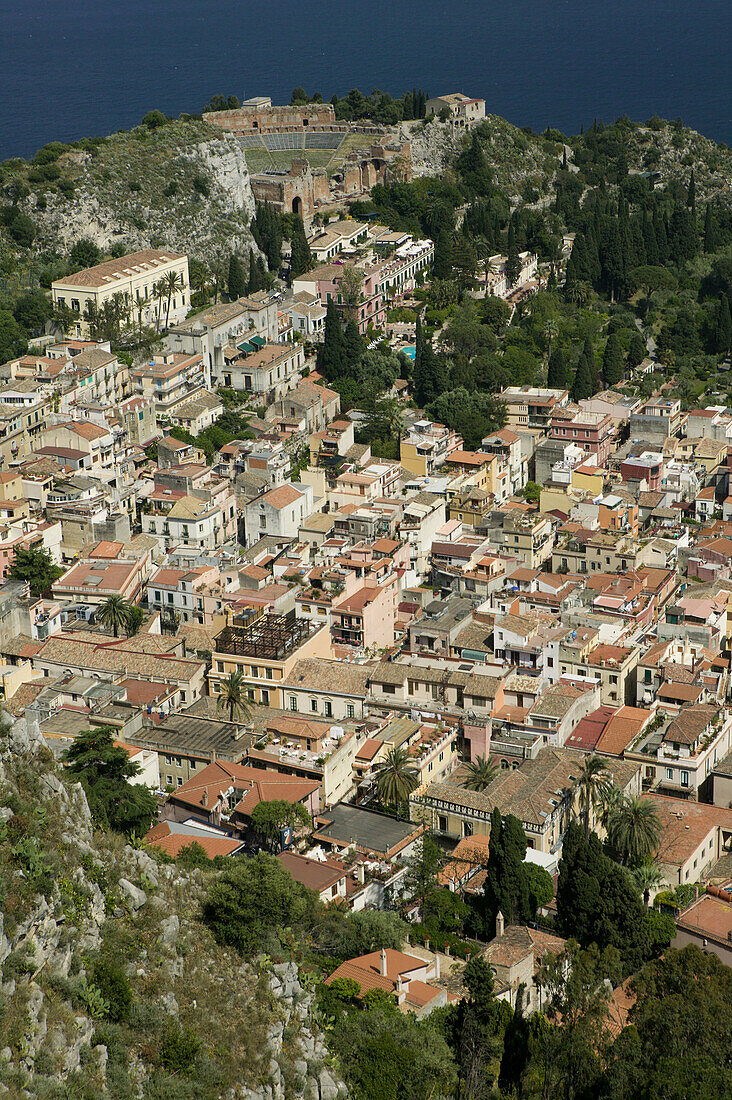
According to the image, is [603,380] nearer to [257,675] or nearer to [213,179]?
[213,179]

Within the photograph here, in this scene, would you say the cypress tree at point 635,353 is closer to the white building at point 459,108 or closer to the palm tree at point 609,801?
the white building at point 459,108

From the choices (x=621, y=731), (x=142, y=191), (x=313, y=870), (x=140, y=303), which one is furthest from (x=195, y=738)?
(x=142, y=191)

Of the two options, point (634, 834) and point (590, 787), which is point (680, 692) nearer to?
point (590, 787)

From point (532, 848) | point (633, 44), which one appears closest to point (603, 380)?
point (532, 848)

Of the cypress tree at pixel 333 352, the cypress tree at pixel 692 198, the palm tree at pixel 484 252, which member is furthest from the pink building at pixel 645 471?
the cypress tree at pixel 692 198

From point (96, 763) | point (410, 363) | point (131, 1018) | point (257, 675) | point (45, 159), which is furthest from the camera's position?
point (45, 159)

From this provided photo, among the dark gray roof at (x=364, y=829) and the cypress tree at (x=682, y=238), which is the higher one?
the cypress tree at (x=682, y=238)
